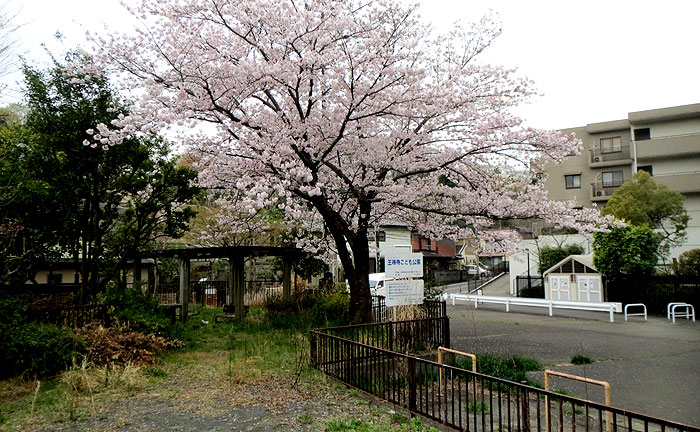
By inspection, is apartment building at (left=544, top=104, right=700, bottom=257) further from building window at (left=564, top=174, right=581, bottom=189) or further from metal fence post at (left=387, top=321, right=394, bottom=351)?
metal fence post at (left=387, top=321, right=394, bottom=351)

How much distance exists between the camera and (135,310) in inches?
368

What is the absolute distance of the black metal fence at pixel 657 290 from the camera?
17.9 meters

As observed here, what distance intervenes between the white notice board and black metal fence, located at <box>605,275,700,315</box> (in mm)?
13866

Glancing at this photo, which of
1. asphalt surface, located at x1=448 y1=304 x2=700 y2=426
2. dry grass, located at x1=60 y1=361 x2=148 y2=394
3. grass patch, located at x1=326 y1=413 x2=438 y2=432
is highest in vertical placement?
dry grass, located at x1=60 y1=361 x2=148 y2=394

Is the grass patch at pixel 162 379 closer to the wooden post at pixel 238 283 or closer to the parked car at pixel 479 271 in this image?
the wooden post at pixel 238 283

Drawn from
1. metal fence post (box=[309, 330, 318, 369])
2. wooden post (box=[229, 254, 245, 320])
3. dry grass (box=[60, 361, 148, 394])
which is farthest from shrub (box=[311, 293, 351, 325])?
dry grass (box=[60, 361, 148, 394])

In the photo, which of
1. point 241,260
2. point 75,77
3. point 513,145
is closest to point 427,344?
point 513,145

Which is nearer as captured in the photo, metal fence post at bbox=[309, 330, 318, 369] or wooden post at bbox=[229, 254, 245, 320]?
metal fence post at bbox=[309, 330, 318, 369]

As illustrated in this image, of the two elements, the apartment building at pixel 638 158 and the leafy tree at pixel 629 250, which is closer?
the leafy tree at pixel 629 250

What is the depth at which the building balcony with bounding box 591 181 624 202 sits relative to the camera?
32.2 m

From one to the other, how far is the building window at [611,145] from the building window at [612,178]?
155 cm

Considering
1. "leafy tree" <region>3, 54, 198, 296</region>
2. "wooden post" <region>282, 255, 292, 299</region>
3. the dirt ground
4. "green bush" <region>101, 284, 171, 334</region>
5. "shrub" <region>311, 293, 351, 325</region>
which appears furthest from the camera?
"wooden post" <region>282, 255, 292, 299</region>

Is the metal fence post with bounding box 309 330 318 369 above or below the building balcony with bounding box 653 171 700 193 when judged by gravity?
below

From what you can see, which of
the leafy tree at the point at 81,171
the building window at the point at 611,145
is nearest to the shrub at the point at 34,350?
the leafy tree at the point at 81,171
